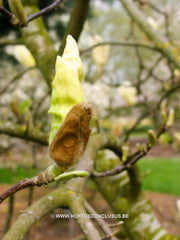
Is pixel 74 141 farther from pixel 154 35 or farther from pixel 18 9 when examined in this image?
pixel 154 35

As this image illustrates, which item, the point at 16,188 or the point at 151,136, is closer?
the point at 16,188

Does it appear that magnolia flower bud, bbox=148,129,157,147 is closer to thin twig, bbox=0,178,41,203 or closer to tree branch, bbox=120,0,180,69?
thin twig, bbox=0,178,41,203

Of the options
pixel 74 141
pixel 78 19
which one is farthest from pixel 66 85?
pixel 78 19

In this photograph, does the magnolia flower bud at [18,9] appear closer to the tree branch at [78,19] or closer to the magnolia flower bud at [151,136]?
the tree branch at [78,19]

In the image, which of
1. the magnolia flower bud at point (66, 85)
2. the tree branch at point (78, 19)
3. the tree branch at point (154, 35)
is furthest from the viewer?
the tree branch at point (154, 35)

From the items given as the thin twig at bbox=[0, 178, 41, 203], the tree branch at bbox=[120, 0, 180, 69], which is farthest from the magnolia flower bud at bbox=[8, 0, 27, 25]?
the tree branch at bbox=[120, 0, 180, 69]

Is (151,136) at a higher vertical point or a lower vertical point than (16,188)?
lower

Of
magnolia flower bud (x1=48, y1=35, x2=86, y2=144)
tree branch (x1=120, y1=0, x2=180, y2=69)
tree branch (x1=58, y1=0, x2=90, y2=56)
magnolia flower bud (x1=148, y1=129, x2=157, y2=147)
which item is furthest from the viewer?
tree branch (x1=120, y1=0, x2=180, y2=69)

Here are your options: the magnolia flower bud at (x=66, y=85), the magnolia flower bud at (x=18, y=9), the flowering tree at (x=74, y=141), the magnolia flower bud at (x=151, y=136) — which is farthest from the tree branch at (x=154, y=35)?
the magnolia flower bud at (x=66, y=85)
